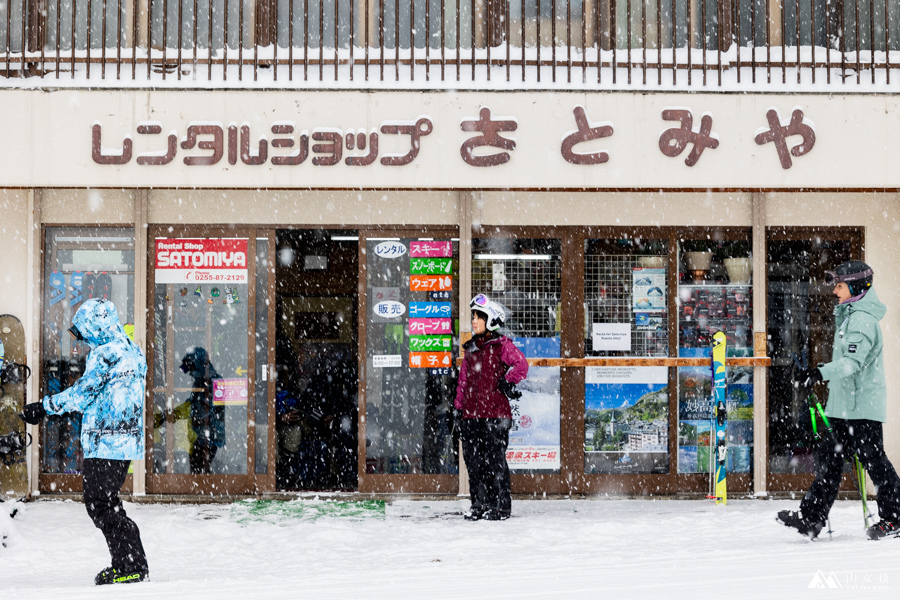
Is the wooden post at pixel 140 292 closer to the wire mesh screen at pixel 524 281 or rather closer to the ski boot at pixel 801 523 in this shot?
the wire mesh screen at pixel 524 281

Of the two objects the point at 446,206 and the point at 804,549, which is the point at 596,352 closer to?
the point at 446,206

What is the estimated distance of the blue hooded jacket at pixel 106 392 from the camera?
19.0 ft

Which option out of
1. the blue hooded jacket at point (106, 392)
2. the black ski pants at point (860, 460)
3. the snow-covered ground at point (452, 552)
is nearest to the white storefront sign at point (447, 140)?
the black ski pants at point (860, 460)

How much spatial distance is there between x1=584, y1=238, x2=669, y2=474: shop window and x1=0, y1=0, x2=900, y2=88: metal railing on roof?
5.76ft

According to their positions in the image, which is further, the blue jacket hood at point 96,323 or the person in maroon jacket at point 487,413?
the person in maroon jacket at point 487,413

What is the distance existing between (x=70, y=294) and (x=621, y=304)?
5427 millimetres

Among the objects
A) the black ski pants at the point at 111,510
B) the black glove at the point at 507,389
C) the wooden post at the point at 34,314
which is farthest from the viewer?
the wooden post at the point at 34,314

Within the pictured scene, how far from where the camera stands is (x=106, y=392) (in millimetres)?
5840

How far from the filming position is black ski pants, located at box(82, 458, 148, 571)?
18.9 feet

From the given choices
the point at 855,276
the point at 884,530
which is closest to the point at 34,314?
the point at 855,276

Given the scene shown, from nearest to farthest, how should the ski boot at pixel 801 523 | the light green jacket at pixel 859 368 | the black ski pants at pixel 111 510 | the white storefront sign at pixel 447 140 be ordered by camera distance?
the black ski pants at pixel 111 510 → the light green jacket at pixel 859 368 → the ski boot at pixel 801 523 → the white storefront sign at pixel 447 140

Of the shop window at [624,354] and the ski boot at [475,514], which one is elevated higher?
the shop window at [624,354]

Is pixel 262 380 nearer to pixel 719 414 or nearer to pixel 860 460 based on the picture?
pixel 719 414

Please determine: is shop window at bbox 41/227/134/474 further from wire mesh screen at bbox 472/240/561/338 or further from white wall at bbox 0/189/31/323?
wire mesh screen at bbox 472/240/561/338
